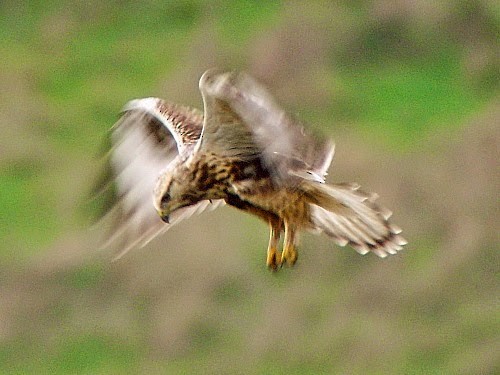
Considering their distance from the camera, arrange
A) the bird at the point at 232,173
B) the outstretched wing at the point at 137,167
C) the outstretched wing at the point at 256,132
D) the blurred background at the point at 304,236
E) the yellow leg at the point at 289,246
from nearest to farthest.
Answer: the outstretched wing at the point at 256,132, the bird at the point at 232,173, the yellow leg at the point at 289,246, the outstretched wing at the point at 137,167, the blurred background at the point at 304,236

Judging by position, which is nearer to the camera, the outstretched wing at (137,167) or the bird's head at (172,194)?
the bird's head at (172,194)

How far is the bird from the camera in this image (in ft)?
34.2

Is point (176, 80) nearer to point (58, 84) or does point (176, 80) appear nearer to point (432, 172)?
point (58, 84)


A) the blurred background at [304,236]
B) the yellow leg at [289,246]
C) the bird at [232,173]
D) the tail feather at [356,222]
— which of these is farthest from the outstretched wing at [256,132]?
the blurred background at [304,236]

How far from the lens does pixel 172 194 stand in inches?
443

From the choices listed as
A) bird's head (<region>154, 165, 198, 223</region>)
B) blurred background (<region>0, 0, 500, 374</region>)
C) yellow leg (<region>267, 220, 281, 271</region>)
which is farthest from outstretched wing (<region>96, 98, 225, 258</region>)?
blurred background (<region>0, 0, 500, 374</region>)

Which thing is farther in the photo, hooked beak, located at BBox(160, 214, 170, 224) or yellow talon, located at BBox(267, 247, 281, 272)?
yellow talon, located at BBox(267, 247, 281, 272)

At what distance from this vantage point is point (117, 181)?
488 inches

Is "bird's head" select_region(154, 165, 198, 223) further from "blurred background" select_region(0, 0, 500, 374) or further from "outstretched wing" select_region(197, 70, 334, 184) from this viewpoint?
"blurred background" select_region(0, 0, 500, 374)

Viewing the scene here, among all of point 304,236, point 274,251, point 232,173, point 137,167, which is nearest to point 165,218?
point 232,173

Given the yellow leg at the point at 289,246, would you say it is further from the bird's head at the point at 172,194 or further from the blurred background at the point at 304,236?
the blurred background at the point at 304,236

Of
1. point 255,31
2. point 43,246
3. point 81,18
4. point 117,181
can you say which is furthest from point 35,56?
point 117,181

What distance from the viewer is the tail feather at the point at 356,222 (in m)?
11.3

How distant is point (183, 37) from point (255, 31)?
96cm
